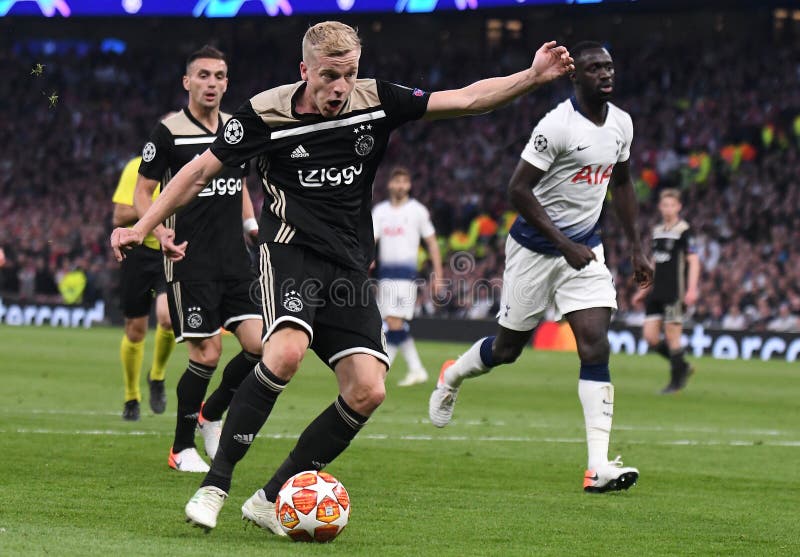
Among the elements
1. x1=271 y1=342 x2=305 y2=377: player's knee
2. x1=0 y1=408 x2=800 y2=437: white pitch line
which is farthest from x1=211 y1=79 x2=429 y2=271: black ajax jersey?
x1=0 y1=408 x2=800 y2=437: white pitch line

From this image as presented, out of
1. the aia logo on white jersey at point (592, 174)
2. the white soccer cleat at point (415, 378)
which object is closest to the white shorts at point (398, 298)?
the white soccer cleat at point (415, 378)

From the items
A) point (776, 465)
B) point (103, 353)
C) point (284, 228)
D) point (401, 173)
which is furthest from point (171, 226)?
point (103, 353)

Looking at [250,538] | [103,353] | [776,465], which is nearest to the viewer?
[250,538]

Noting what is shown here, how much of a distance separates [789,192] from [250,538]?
79.2 ft

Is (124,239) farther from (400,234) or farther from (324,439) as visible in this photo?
(400,234)

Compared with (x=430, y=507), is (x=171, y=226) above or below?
above

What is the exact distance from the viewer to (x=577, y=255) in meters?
7.72

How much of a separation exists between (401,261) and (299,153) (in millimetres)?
10918

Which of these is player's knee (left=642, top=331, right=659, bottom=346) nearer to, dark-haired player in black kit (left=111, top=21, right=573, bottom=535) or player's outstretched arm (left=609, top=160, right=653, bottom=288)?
player's outstretched arm (left=609, top=160, right=653, bottom=288)

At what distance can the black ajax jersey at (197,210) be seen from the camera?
8.28 meters

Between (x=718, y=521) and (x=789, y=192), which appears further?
(x=789, y=192)

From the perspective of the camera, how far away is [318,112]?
598 centimetres

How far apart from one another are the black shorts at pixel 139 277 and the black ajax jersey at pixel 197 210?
98.2 inches

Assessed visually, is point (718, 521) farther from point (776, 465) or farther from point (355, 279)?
point (776, 465)
